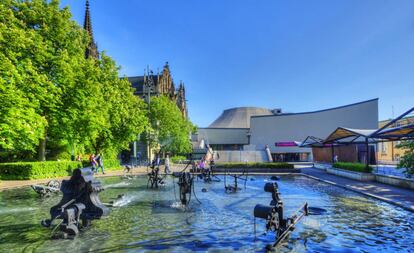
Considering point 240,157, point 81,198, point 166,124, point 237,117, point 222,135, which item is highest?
point 237,117

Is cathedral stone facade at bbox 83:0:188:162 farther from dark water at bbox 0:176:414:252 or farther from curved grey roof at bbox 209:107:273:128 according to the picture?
dark water at bbox 0:176:414:252

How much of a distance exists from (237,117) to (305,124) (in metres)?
64.8

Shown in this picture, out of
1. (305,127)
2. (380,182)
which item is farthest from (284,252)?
(305,127)

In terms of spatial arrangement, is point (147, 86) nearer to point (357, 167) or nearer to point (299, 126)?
point (299, 126)

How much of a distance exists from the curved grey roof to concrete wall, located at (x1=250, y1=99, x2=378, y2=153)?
53277mm

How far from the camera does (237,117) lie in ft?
484

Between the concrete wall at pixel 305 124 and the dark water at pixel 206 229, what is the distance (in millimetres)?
65308

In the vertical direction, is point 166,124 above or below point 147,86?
below

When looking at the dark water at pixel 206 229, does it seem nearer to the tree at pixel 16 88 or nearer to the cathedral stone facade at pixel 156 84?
the tree at pixel 16 88

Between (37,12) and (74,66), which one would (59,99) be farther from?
(37,12)

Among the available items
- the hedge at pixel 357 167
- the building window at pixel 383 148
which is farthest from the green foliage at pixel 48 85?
the building window at pixel 383 148

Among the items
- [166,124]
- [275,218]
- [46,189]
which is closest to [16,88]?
[46,189]

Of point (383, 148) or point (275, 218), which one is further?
point (383, 148)

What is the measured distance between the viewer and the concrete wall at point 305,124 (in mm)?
73312
